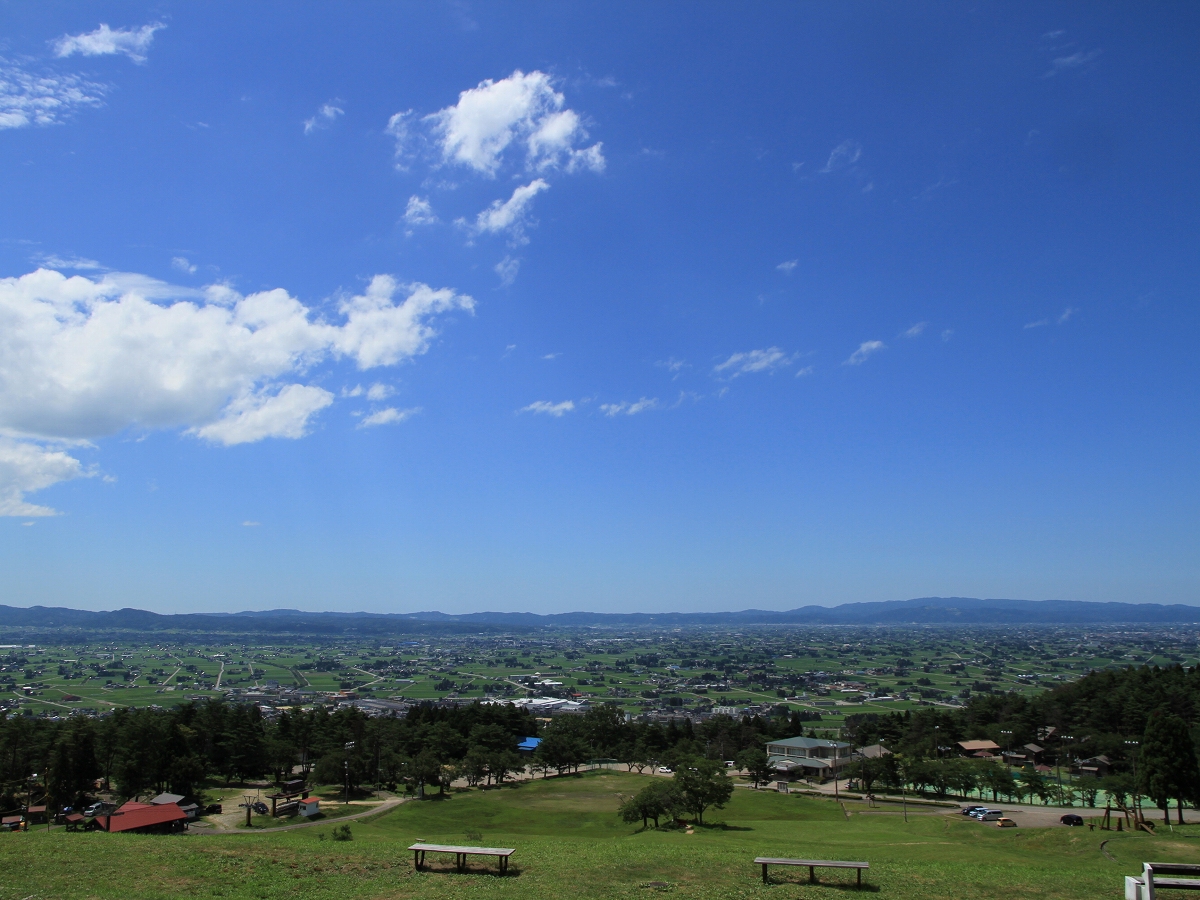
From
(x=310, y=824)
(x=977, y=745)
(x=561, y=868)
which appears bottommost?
(x=977, y=745)

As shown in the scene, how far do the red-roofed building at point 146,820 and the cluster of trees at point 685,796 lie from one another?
18.2 m

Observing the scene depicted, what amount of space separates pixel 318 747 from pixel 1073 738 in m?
57.8

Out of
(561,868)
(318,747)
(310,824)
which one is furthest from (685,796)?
(318,747)

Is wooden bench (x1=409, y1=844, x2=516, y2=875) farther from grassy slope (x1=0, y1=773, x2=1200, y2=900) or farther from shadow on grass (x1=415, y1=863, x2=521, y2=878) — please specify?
grassy slope (x1=0, y1=773, x2=1200, y2=900)

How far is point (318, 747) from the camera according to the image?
49.4 meters

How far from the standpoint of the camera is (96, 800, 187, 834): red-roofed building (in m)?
25.5

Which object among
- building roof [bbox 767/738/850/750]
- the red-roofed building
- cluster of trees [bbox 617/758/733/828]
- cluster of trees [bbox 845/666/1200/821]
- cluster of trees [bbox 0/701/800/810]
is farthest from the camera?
building roof [bbox 767/738/850/750]

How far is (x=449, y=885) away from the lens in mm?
13062

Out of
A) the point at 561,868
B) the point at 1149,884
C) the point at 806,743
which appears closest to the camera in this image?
the point at 1149,884

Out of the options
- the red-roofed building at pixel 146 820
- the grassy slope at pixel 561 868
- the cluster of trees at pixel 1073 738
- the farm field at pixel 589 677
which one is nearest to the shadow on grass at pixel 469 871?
the grassy slope at pixel 561 868

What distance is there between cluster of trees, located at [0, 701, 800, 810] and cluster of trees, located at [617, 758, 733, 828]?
6.99 meters

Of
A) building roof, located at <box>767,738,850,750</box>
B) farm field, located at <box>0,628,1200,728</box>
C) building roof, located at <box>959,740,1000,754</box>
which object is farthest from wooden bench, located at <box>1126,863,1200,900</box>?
farm field, located at <box>0,628,1200,728</box>

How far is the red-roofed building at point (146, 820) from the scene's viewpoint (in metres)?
25.5

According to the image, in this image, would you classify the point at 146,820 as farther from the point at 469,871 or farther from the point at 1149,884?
the point at 1149,884
